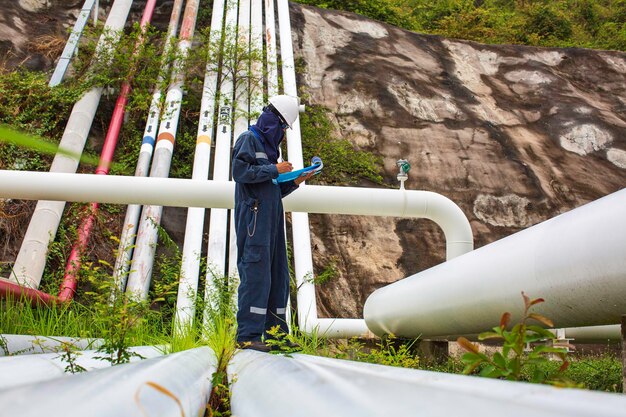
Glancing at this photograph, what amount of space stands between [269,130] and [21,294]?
1480 mm

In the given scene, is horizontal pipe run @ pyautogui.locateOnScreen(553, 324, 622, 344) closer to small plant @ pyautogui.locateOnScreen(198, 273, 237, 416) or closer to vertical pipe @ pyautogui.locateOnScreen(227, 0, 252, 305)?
small plant @ pyautogui.locateOnScreen(198, 273, 237, 416)

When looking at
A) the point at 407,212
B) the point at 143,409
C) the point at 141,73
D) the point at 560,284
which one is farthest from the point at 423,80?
the point at 143,409

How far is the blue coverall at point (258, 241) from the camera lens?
11.0ft

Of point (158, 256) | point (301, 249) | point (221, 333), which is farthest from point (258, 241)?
point (158, 256)

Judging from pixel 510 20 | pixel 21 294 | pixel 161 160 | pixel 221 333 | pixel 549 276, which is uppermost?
pixel 510 20

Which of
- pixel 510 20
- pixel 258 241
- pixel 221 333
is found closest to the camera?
pixel 221 333

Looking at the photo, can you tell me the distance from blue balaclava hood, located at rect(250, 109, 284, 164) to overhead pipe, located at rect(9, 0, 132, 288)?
5.63ft

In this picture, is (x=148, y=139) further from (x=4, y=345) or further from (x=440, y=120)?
(x=4, y=345)

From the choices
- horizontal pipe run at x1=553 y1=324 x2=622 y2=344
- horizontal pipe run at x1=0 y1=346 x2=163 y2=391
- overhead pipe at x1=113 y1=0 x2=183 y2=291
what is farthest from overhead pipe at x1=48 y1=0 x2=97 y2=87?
horizontal pipe run at x1=0 y1=346 x2=163 y2=391

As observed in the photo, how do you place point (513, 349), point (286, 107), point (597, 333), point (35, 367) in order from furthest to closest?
1. point (597, 333)
2. point (286, 107)
3. point (35, 367)
4. point (513, 349)

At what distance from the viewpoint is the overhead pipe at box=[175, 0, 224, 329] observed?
15.9 ft

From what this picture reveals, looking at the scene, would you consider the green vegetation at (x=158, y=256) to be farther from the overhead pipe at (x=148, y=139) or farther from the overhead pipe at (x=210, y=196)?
the overhead pipe at (x=210, y=196)

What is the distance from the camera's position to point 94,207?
594cm

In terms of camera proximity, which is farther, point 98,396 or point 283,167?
point 283,167
